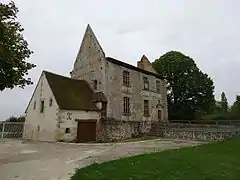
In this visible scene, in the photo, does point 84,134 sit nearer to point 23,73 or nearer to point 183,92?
point 23,73

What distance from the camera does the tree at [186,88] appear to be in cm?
4212

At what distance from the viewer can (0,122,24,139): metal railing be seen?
2714 centimetres

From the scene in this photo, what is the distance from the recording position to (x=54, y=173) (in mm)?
9055

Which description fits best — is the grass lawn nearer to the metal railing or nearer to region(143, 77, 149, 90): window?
the metal railing

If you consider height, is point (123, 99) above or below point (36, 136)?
above

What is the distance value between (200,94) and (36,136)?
1104 inches

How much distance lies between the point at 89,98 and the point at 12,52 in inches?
657

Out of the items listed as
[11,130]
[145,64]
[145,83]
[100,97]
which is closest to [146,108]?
[145,83]

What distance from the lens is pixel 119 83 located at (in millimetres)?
28594

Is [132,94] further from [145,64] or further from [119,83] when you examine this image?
[145,64]

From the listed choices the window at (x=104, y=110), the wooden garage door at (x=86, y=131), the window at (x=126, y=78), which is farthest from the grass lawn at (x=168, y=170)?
the window at (x=126, y=78)

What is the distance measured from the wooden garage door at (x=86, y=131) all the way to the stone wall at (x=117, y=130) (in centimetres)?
66

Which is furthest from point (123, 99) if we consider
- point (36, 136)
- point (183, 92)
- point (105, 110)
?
point (183, 92)

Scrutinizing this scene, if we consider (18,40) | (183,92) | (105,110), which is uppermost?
(183,92)
